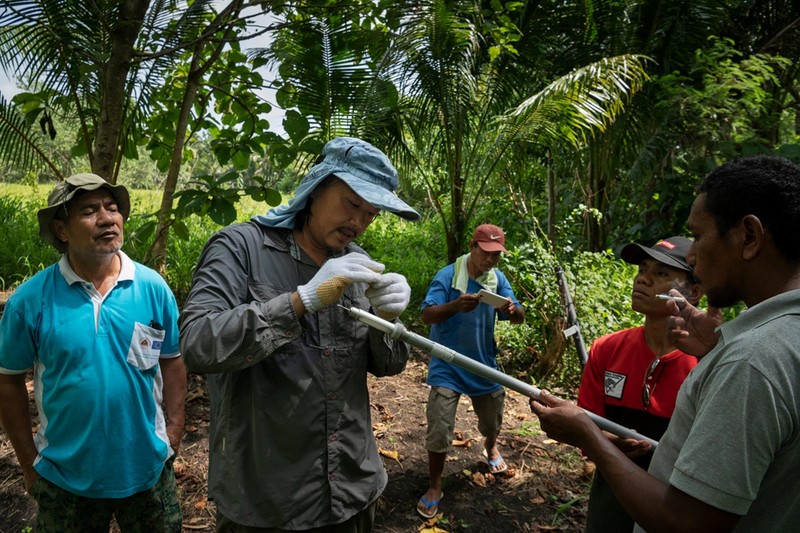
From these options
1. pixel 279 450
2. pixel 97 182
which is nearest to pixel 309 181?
pixel 279 450

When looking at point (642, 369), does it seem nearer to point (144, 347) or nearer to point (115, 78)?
point (144, 347)

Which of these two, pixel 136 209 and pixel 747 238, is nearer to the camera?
pixel 747 238

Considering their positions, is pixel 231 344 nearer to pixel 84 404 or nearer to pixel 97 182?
pixel 84 404

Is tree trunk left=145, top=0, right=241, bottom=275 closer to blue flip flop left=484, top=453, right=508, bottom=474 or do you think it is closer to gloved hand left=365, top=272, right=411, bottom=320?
gloved hand left=365, top=272, right=411, bottom=320

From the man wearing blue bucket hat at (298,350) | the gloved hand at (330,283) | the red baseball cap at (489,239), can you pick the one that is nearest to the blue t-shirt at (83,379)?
the man wearing blue bucket hat at (298,350)

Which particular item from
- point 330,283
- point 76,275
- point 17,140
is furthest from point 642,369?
point 17,140

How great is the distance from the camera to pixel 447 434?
3.40 metres

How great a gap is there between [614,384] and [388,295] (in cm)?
106

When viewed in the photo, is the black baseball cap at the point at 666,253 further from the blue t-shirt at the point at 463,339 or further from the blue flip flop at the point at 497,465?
the blue flip flop at the point at 497,465

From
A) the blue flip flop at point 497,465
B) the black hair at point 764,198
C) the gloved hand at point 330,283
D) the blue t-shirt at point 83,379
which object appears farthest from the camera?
the blue flip flop at point 497,465

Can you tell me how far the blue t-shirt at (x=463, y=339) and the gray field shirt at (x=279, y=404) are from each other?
1.81 meters

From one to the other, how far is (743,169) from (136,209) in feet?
36.1

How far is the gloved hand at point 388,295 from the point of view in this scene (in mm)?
1742

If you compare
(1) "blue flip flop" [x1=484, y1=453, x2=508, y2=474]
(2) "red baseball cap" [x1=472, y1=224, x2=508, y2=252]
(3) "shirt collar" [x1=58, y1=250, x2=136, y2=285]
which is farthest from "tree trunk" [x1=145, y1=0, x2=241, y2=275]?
(1) "blue flip flop" [x1=484, y1=453, x2=508, y2=474]
